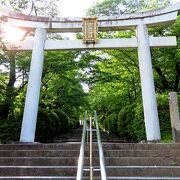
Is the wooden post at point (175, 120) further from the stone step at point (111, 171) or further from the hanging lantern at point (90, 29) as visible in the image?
the hanging lantern at point (90, 29)

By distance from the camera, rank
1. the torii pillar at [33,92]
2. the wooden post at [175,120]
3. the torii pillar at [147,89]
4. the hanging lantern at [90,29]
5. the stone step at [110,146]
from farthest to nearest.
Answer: the hanging lantern at [90,29] → the torii pillar at [33,92] → the torii pillar at [147,89] → the wooden post at [175,120] → the stone step at [110,146]

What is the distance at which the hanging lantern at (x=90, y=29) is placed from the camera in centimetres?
1211

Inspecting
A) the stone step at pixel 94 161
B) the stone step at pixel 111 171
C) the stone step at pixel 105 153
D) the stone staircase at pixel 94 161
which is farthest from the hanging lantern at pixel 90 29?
the stone step at pixel 111 171

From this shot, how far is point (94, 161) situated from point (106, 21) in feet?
21.3

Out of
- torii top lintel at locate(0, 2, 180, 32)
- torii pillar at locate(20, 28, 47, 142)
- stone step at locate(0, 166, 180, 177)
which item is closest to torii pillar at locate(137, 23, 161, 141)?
torii top lintel at locate(0, 2, 180, 32)

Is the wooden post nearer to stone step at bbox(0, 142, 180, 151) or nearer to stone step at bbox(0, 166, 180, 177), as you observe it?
stone step at bbox(0, 142, 180, 151)

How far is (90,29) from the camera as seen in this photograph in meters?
12.2

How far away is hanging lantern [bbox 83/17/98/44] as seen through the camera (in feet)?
39.7

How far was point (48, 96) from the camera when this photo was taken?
19.9m

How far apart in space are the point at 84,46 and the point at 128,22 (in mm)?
1901

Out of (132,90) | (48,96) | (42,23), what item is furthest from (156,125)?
(48,96)

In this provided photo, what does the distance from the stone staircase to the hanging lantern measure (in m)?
4.65

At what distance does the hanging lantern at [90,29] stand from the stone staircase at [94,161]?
465 cm

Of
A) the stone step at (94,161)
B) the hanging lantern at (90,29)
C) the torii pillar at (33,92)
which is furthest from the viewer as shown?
the hanging lantern at (90,29)
